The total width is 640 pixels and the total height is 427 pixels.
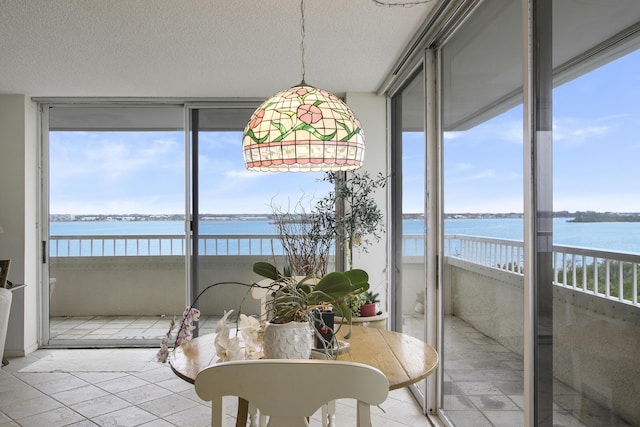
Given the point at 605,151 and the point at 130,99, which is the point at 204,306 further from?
the point at 605,151

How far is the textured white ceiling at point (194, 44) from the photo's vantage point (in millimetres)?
2664

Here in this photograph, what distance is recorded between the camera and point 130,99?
4.75 meters

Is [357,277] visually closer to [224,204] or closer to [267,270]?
[267,270]

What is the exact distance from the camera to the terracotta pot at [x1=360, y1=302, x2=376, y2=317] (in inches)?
154

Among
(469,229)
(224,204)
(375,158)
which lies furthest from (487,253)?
(224,204)

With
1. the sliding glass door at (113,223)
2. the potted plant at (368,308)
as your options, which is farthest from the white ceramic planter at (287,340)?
the sliding glass door at (113,223)

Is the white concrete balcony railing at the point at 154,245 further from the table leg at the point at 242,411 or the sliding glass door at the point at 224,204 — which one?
the table leg at the point at 242,411

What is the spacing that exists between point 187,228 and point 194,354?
2.95 metres

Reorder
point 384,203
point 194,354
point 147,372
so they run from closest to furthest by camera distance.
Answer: point 194,354, point 147,372, point 384,203

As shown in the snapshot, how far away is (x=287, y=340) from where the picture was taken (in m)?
1.69

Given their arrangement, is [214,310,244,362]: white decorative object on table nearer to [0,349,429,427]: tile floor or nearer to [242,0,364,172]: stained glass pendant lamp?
[242,0,364,172]: stained glass pendant lamp

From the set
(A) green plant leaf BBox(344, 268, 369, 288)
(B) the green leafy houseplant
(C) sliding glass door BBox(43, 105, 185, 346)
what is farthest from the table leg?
(C) sliding glass door BBox(43, 105, 185, 346)

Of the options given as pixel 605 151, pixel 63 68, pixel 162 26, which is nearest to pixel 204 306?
pixel 63 68

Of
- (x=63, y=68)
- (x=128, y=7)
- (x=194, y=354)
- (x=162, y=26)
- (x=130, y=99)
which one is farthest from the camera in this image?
(x=130, y=99)
